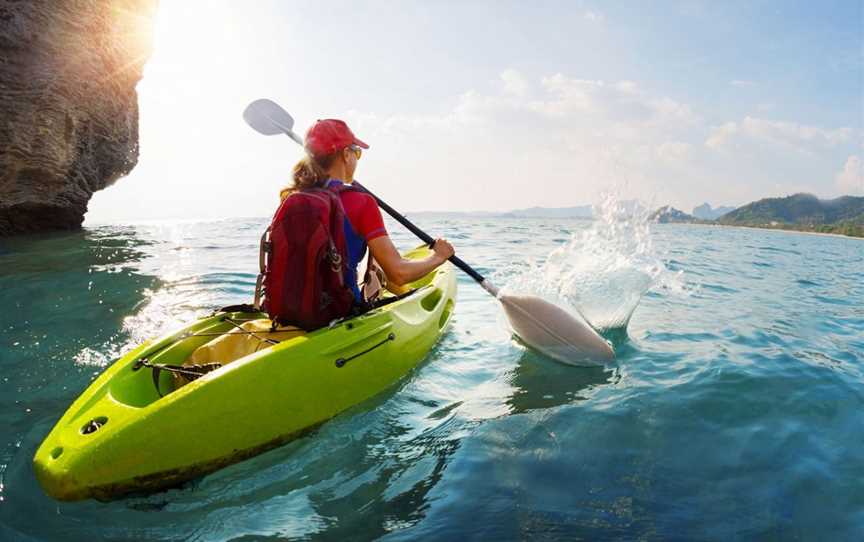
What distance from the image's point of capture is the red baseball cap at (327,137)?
138 inches

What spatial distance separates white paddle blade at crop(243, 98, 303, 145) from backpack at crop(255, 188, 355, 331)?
274 cm

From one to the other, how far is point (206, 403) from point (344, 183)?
1.69 metres

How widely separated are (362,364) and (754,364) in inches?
148

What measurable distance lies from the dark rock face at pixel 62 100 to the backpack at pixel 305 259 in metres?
10.7

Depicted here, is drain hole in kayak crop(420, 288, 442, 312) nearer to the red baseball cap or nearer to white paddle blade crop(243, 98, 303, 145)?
the red baseball cap

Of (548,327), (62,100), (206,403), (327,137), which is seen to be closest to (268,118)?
(327,137)

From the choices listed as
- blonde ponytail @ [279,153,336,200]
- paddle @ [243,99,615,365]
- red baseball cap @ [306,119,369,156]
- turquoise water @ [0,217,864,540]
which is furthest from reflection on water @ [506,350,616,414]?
red baseball cap @ [306,119,369,156]

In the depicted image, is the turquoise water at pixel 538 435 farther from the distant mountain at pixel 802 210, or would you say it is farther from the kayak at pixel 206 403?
the distant mountain at pixel 802 210

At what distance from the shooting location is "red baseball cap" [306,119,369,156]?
138 inches

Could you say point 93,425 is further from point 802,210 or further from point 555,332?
point 802,210

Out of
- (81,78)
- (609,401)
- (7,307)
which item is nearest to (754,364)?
(609,401)

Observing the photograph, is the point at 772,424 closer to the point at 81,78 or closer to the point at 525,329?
the point at 525,329

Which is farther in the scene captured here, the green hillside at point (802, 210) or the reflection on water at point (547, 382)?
the green hillside at point (802, 210)

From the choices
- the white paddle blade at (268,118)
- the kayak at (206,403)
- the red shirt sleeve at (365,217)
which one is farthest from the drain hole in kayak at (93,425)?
the white paddle blade at (268,118)
